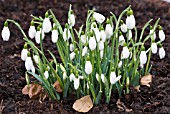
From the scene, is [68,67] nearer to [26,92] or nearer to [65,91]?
[65,91]

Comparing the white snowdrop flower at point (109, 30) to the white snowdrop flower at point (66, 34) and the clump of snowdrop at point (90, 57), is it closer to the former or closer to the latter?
the clump of snowdrop at point (90, 57)

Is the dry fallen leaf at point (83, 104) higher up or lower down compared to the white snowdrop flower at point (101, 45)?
lower down

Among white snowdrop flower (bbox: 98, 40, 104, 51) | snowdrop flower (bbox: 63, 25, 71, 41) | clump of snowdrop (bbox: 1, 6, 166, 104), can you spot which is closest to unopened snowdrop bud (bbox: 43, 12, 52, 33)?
clump of snowdrop (bbox: 1, 6, 166, 104)

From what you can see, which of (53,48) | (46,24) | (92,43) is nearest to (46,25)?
(46,24)

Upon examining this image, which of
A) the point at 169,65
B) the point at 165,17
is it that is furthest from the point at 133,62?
the point at 165,17

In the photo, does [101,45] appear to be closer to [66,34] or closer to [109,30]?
[109,30]

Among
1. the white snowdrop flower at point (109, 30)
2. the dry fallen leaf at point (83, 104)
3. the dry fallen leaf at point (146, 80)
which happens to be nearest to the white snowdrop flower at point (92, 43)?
the white snowdrop flower at point (109, 30)
